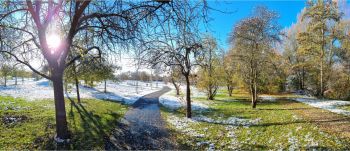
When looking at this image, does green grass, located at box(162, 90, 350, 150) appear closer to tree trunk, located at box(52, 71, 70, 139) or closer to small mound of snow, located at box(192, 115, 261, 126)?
small mound of snow, located at box(192, 115, 261, 126)

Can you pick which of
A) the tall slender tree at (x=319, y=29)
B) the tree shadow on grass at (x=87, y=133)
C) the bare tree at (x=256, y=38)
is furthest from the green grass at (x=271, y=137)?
the tall slender tree at (x=319, y=29)

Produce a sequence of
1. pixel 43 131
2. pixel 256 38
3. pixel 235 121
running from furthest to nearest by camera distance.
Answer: pixel 256 38, pixel 235 121, pixel 43 131

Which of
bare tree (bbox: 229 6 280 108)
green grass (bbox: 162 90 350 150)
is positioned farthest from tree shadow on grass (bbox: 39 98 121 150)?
bare tree (bbox: 229 6 280 108)

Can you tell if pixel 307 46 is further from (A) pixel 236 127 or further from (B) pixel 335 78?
(A) pixel 236 127

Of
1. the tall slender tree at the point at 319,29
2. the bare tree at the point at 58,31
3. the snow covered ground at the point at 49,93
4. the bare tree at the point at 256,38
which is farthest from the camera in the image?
the snow covered ground at the point at 49,93

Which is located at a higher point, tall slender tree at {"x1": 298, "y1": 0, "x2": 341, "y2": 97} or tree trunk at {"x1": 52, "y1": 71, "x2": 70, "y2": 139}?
tall slender tree at {"x1": 298, "y1": 0, "x2": 341, "y2": 97}

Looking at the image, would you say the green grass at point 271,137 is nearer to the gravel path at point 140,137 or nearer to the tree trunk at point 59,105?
A: the gravel path at point 140,137

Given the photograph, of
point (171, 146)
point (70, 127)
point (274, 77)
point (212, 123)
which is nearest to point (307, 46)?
point (274, 77)

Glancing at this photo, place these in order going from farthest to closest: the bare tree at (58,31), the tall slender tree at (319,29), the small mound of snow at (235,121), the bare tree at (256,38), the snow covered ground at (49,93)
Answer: the snow covered ground at (49,93)
the tall slender tree at (319,29)
the bare tree at (256,38)
the small mound of snow at (235,121)
the bare tree at (58,31)

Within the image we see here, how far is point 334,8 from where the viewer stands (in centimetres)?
1867

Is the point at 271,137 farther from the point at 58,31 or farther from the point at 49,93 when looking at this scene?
the point at 49,93

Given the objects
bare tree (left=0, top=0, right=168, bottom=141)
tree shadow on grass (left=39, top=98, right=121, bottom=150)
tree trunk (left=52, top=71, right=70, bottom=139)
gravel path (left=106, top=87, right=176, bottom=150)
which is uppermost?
bare tree (left=0, top=0, right=168, bottom=141)

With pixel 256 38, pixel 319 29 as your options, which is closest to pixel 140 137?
pixel 256 38

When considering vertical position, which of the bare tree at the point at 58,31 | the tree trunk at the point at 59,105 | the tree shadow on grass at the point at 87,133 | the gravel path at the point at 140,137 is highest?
the bare tree at the point at 58,31
